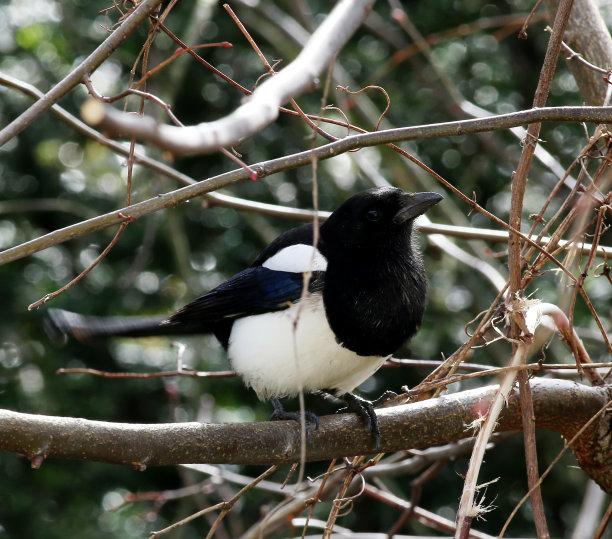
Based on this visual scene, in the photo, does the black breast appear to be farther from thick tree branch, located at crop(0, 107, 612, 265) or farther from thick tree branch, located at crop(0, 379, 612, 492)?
thick tree branch, located at crop(0, 107, 612, 265)

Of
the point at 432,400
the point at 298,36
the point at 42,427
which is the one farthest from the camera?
the point at 298,36

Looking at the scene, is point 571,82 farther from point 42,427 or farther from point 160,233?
point 42,427

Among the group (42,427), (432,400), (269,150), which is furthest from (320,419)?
(269,150)

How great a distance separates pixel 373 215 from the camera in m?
2.68

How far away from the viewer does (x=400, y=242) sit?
2695 mm

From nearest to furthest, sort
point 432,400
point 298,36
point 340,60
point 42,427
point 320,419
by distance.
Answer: point 42,427
point 432,400
point 320,419
point 298,36
point 340,60

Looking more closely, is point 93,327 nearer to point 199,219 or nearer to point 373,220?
point 373,220

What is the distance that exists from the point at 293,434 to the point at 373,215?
870mm

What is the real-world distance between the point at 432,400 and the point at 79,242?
8.67ft

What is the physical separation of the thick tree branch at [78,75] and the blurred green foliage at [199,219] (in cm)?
204

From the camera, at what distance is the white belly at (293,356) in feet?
8.20

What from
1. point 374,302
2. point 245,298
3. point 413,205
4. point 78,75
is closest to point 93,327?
A: point 245,298

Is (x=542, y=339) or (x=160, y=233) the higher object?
(x=542, y=339)

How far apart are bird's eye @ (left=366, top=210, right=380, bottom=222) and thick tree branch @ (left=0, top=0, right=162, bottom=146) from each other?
122 centimetres
